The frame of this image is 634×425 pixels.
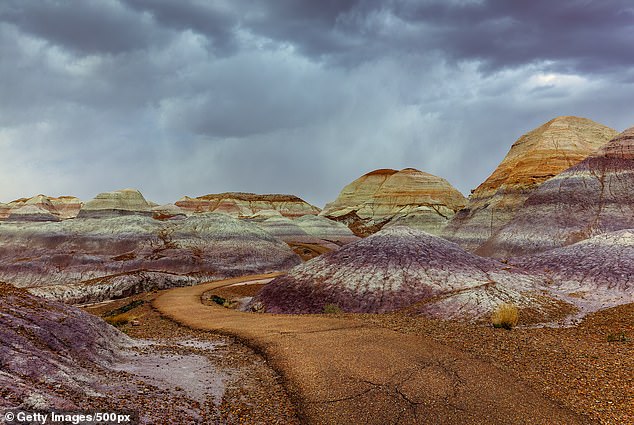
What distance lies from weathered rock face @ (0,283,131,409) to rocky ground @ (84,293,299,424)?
1300 mm

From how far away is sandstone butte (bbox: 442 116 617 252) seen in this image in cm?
6006

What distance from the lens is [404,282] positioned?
22703 mm

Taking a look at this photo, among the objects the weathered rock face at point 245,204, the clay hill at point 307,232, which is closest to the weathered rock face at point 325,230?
the clay hill at point 307,232

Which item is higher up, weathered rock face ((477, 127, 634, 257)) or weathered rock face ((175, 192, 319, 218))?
weathered rock face ((175, 192, 319, 218))

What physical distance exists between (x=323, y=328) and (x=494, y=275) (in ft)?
44.6

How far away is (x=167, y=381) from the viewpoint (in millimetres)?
9055

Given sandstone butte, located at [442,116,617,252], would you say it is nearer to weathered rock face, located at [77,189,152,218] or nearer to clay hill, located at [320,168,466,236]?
clay hill, located at [320,168,466,236]

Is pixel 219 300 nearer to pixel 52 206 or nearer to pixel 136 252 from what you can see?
pixel 136 252

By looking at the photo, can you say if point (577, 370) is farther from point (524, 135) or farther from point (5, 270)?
point (524, 135)

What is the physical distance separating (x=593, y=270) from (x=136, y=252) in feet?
167

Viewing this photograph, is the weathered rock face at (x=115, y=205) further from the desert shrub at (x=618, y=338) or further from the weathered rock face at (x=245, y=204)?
the desert shrub at (x=618, y=338)

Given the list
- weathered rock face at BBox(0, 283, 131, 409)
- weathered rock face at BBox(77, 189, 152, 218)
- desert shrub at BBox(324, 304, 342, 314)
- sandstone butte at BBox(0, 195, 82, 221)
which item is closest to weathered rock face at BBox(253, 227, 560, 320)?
desert shrub at BBox(324, 304, 342, 314)

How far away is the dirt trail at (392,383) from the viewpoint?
7.86 metres

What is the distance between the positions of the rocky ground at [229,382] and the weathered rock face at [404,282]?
862 centimetres
